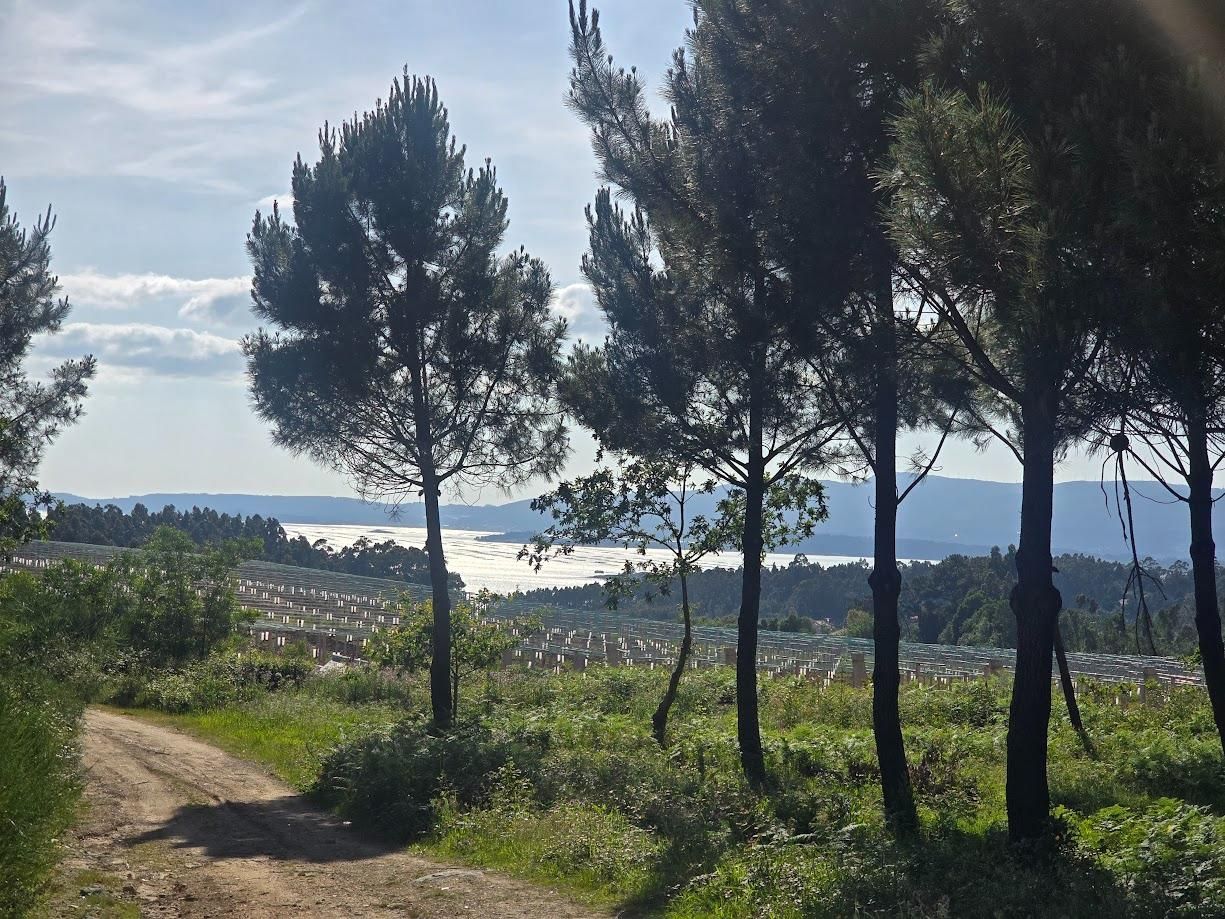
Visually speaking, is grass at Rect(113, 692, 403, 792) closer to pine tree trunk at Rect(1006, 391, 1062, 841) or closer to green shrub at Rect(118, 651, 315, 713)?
green shrub at Rect(118, 651, 315, 713)

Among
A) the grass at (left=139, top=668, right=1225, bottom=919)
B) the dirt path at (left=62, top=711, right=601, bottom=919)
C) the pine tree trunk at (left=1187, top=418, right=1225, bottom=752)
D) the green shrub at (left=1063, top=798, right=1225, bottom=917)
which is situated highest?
the pine tree trunk at (left=1187, top=418, right=1225, bottom=752)

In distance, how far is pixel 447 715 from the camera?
1750cm

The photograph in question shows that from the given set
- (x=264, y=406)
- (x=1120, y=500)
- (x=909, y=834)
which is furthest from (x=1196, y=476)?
(x=264, y=406)

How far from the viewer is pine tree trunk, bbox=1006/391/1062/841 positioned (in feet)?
27.7

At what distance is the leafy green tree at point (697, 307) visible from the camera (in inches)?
465

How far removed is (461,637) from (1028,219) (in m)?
13.9

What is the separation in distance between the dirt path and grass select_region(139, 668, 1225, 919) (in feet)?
1.80

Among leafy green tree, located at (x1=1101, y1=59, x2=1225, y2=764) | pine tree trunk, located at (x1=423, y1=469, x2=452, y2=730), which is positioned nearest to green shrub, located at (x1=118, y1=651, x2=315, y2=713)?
pine tree trunk, located at (x1=423, y1=469, x2=452, y2=730)

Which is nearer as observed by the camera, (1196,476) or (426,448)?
(1196,476)

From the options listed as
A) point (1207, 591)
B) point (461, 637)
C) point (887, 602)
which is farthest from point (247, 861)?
point (1207, 591)

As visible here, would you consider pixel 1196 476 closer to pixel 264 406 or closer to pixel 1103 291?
pixel 1103 291

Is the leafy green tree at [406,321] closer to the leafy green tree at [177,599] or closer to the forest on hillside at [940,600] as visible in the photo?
the leafy green tree at [177,599]

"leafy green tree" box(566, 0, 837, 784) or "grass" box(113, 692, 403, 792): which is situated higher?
"leafy green tree" box(566, 0, 837, 784)

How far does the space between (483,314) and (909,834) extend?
11.4m
